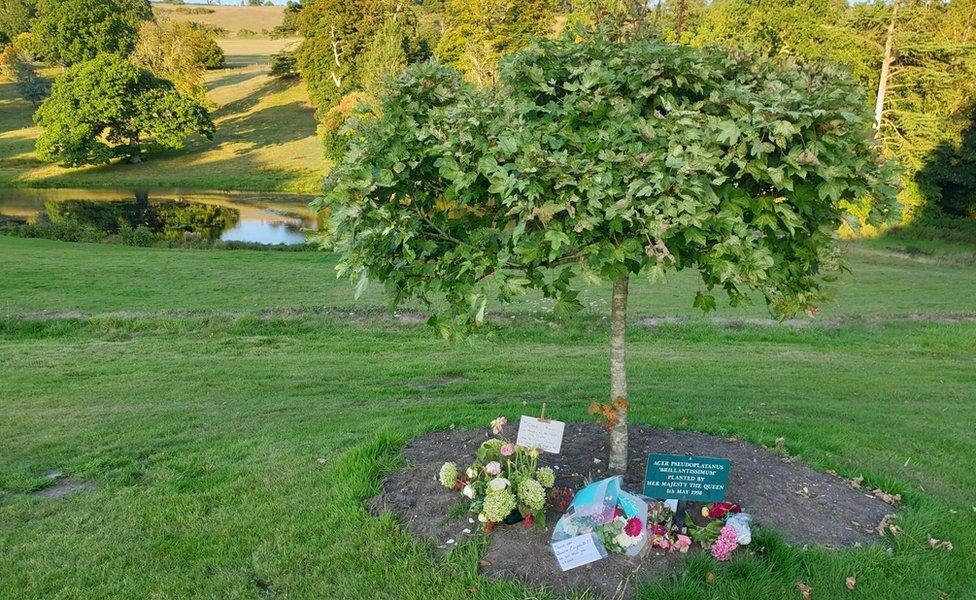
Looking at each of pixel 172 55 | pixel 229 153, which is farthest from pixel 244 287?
pixel 172 55

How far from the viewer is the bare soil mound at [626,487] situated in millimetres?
4582

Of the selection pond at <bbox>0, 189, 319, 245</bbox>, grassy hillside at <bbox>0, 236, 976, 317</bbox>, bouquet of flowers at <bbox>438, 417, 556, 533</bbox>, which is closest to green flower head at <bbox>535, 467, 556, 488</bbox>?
bouquet of flowers at <bbox>438, 417, 556, 533</bbox>

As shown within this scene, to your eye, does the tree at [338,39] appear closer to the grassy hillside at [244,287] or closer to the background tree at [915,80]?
the background tree at [915,80]

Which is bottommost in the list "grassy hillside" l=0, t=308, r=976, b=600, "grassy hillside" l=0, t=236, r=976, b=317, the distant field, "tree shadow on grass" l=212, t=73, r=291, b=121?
"grassy hillside" l=0, t=236, r=976, b=317

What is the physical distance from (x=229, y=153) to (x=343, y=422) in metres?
64.7

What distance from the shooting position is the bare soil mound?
458 cm

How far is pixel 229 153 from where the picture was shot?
66.2 m

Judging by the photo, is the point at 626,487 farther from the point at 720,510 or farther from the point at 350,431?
the point at 350,431

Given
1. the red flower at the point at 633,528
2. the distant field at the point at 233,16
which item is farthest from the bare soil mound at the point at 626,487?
the distant field at the point at 233,16

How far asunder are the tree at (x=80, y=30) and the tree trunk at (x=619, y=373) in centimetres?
8227

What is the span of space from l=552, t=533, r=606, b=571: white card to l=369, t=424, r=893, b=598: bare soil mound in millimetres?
81

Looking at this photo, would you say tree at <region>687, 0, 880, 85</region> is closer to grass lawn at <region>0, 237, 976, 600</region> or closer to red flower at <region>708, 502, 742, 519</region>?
grass lawn at <region>0, 237, 976, 600</region>

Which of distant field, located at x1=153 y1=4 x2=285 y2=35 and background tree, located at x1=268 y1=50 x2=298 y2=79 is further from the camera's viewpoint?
distant field, located at x1=153 y1=4 x2=285 y2=35

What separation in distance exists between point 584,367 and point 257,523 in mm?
7183
